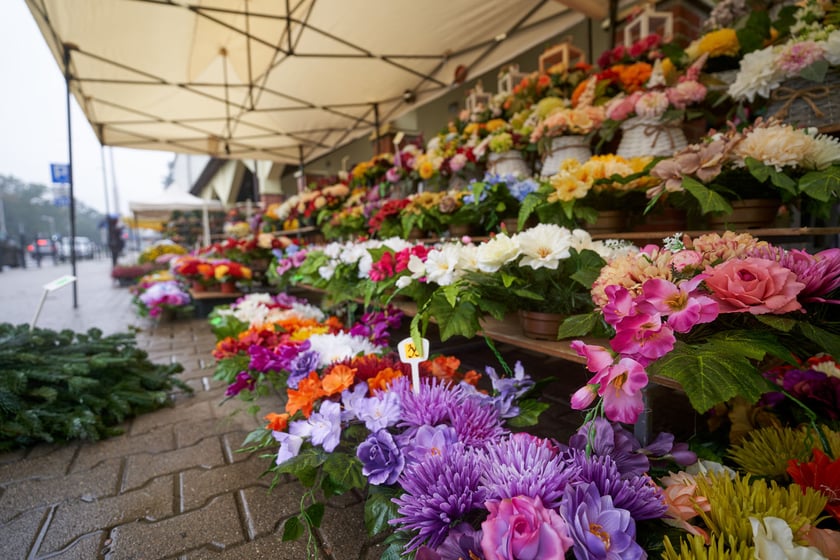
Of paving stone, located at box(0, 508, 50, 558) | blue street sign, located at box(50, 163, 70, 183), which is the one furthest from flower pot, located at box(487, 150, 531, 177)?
blue street sign, located at box(50, 163, 70, 183)

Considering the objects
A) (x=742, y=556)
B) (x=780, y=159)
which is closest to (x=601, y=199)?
(x=780, y=159)

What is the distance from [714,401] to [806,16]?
1.71 meters

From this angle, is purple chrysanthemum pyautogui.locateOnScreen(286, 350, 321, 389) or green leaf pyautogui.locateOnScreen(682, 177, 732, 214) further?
purple chrysanthemum pyautogui.locateOnScreen(286, 350, 321, 389)

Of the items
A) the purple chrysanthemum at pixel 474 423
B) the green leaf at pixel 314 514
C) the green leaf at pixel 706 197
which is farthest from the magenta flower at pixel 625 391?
the green leaf at pixel 706 197

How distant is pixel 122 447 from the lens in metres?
1.72

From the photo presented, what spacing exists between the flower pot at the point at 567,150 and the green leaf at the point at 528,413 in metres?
1.24

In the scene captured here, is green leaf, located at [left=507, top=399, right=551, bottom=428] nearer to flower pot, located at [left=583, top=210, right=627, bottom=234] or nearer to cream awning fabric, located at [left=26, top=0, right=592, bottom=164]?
flower pot, located at [left=583, top=210, right=627, bottom=234]

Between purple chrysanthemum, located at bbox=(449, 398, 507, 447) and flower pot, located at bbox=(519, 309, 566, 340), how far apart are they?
32 centimetres

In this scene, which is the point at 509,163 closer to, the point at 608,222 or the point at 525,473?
the point at 608,222

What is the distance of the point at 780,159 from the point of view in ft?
3.95

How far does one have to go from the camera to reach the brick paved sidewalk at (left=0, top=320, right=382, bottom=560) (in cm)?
112

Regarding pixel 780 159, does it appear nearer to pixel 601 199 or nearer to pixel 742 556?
pixel 601 199

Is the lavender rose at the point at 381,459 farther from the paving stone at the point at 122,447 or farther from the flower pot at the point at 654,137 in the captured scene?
the flower pot at the point at 654,137

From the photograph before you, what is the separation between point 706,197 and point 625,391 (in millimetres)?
899
